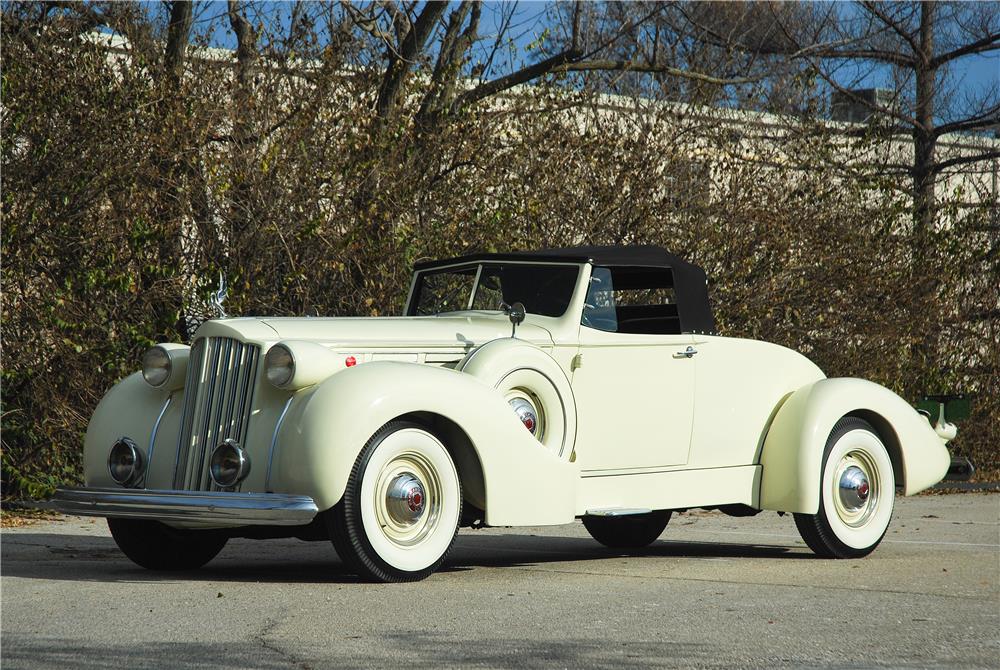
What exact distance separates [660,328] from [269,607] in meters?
3.67

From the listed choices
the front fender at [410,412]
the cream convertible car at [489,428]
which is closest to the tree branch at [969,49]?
the cream convertible car at [489,428]

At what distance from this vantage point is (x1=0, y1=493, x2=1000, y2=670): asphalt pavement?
4922 millimetres

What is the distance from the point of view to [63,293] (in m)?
10.8

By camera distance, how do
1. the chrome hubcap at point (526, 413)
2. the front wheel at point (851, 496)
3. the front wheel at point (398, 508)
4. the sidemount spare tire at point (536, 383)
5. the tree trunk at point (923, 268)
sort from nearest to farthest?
the front wheel at point (398, 508), the sidemount spare tire at point (536, 383), the chrome hubcap at point (526, 413), the front wheel at point (851, 496), the tree trunk at point (923, 268)

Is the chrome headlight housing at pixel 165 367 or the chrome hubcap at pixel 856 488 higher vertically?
the chrome headlight housing at pixel 165 367

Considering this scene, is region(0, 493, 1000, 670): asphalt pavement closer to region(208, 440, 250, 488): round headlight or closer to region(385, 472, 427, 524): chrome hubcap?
region(385, 472, 427, 524): chrome hubcap

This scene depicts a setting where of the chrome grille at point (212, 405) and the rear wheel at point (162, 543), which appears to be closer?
the chrome grille at point (212, 405)

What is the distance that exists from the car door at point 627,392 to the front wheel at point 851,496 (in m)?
1.07

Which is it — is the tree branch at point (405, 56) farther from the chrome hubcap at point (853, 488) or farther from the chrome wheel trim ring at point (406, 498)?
the chrome wheel trim ring at point (406, 498)

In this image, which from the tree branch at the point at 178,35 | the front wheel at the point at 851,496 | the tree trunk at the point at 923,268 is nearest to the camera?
the front wheel at the point at 851,496

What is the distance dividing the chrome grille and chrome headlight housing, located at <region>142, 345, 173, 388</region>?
325mm

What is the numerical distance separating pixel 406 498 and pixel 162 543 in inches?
69.1

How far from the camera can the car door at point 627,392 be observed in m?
7.71

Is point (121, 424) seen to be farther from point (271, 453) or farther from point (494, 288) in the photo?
point (494, 288)
